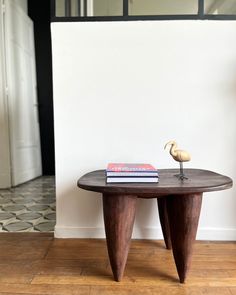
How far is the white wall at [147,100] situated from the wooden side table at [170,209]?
18.1 inches

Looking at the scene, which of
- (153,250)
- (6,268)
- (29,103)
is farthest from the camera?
(29,103)

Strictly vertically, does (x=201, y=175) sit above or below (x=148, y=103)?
below

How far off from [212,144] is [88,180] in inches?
33.0

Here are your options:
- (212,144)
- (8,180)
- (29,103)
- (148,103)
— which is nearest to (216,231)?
(212,144)

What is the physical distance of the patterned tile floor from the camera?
1862mm

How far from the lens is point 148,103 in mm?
1583

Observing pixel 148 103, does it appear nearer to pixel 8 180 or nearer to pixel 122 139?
pixel 122 139

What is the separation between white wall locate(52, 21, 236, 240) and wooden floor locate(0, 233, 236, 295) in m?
0.21

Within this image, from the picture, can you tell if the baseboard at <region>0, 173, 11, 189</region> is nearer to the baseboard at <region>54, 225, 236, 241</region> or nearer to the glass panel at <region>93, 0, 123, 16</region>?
the baseboard at <region>54, 225, 236, 241</region>

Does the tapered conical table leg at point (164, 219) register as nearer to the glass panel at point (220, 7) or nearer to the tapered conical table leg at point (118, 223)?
the tapered conical table leg at point (118, 223)

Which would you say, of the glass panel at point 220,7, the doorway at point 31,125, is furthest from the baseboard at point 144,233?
the glass panel at point 220,7

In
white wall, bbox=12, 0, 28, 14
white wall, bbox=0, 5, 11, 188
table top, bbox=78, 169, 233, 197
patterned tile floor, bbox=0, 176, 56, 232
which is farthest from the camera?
white wall, bbox=12, 0, 28, 14

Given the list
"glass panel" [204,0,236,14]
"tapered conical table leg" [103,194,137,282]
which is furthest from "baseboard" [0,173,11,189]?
"glass panel" [204,0,236,14]

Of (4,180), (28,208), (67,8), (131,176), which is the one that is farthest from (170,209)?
(4,180)
